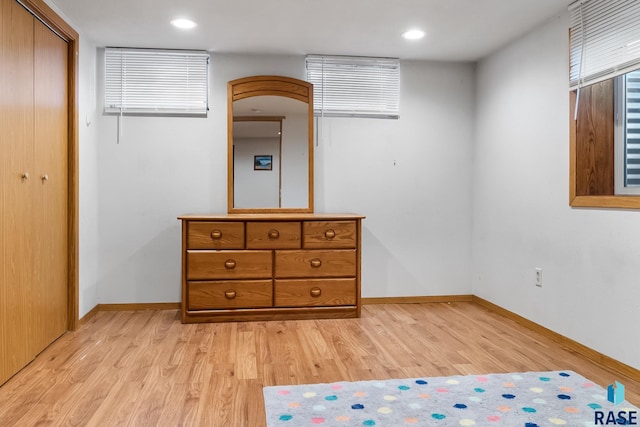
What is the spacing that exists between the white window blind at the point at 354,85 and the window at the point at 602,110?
1505 millimetres

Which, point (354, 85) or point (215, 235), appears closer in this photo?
point (215, 235)

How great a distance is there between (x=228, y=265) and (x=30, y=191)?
4.36 feet

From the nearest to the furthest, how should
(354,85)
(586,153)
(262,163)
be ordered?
(586,153) → (262,163) → (354,85)

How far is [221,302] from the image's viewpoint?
3.44 meters

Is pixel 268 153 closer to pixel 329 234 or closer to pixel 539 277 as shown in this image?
pixel 329 234

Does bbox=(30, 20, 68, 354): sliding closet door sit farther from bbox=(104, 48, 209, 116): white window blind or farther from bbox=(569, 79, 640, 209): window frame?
bbox=(569, 79, 640, 209): window frame

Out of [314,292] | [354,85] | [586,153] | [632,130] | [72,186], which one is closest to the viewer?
[632,130]

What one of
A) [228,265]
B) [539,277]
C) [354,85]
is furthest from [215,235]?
[539,277]

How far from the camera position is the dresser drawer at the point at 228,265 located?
3.40 metres

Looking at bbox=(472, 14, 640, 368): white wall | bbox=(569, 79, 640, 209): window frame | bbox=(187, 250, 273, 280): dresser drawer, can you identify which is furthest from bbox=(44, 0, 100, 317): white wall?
bbox=(569, 79, 640, 209): window frame

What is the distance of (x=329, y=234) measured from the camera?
3539mm

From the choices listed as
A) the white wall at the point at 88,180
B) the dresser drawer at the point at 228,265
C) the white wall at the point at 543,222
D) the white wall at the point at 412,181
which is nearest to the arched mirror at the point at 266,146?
the white wall at the point at 412,181

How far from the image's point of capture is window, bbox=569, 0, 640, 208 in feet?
8.46

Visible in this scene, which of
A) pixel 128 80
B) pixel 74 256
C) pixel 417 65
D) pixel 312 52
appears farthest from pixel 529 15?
pixel 74 256
